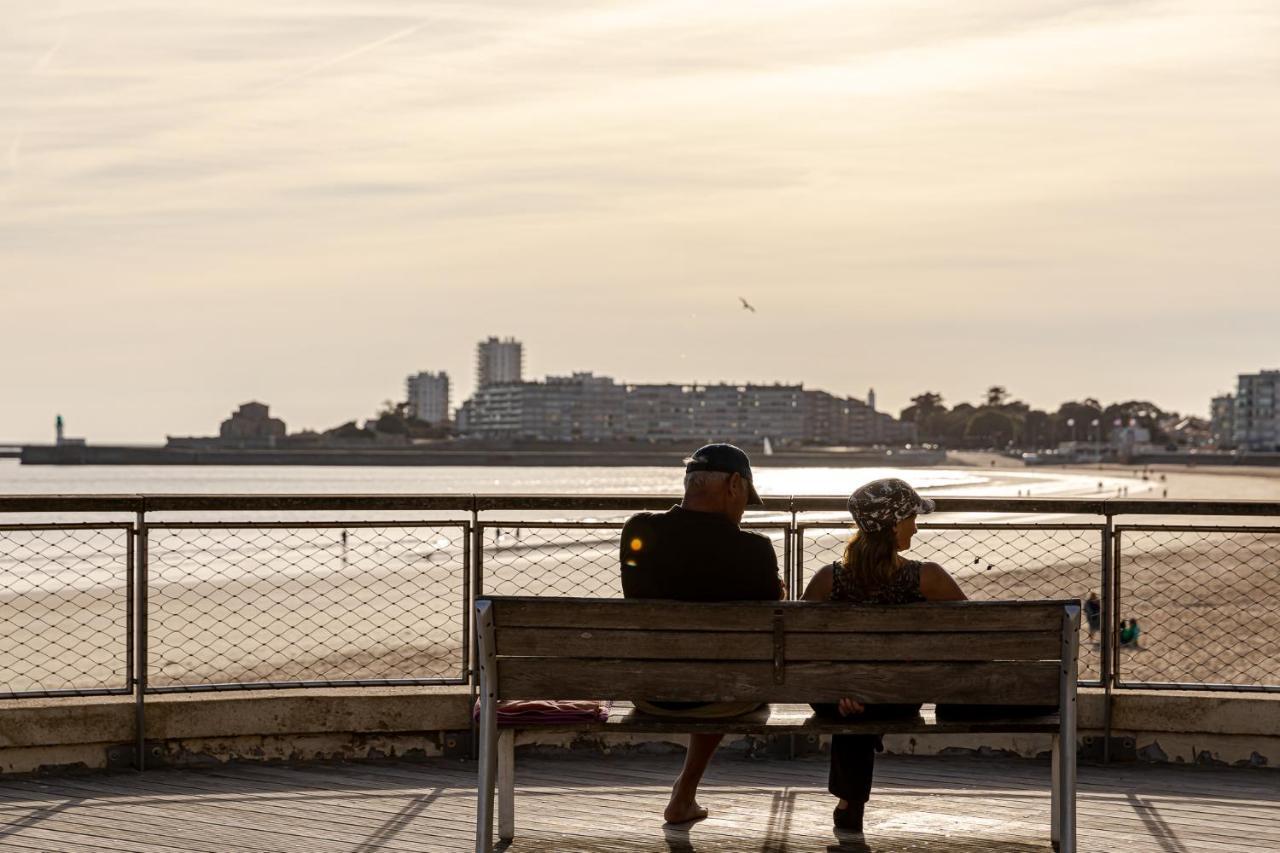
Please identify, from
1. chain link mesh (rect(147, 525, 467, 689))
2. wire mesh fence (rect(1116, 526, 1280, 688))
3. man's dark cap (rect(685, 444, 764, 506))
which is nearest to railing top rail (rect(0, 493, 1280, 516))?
man's dark cap (rect(685, 444, 764, 506))

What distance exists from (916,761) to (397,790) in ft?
7.32

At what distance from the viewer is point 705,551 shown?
487cm

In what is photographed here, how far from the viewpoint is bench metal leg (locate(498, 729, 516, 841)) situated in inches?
217

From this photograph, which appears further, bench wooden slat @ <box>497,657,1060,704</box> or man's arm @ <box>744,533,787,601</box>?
man's arm @ <box>744,533,787,601</box>

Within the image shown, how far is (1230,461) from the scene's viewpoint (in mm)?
177375

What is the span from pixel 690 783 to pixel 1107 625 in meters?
2.30

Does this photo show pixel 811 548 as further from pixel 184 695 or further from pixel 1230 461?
pixel 1230 461

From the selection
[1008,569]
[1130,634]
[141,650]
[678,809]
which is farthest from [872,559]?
[1008,569]

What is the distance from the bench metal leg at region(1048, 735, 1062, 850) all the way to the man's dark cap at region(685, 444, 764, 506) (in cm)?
124

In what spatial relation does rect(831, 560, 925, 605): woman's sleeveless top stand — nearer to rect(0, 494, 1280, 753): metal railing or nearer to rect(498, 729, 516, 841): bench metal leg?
rect(0, 494, 1280, 753): metal railing

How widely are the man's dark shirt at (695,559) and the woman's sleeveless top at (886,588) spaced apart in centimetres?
20

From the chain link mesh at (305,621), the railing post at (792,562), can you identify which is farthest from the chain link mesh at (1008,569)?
the railing post at (792,562)

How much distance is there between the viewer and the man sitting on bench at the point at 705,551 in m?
4.83

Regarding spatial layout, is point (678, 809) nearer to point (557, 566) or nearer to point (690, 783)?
point (690, 783)
